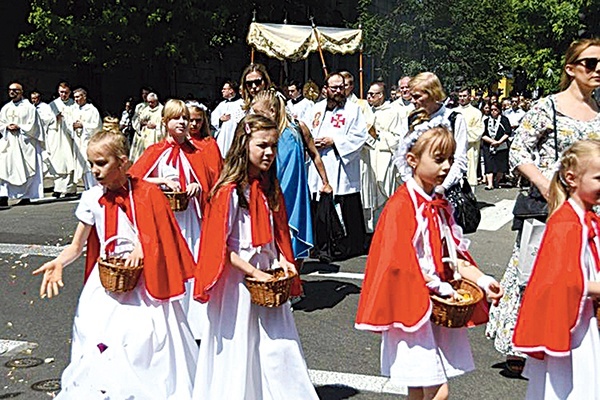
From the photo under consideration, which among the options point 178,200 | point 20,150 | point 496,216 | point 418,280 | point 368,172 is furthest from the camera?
point 20,150

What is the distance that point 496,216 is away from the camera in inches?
555

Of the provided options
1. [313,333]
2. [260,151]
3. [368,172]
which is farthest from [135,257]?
[368,172]

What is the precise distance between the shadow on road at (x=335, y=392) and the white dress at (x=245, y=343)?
2.70 feet

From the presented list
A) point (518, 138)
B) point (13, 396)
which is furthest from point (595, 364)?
point (13, 396)

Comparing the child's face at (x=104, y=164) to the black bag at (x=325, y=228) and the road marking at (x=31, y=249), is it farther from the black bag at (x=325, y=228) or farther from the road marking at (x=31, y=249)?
the road marking at (x=31, y=249)

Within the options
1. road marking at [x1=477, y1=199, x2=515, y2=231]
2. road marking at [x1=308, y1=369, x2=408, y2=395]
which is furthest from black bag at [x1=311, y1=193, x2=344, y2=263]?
road marking at [x1=308, y1=369, x2=408, y2=395]

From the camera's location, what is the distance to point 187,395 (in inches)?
182

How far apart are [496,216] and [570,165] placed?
34.4 feet

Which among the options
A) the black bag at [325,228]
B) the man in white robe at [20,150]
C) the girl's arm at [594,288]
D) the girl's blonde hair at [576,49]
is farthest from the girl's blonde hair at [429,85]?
the man in white robe at [20,150]

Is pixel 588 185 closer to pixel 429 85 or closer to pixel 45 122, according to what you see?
pixel 429 85

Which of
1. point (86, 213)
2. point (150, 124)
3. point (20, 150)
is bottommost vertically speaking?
point (20, 150)

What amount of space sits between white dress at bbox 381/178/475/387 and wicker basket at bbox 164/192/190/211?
108 inches

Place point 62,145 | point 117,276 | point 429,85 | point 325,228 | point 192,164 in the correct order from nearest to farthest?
point 117,276 → point 429,85 → point 192,164 → point 325,228 → point 62,145

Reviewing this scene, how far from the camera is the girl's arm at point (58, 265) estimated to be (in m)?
4.46
